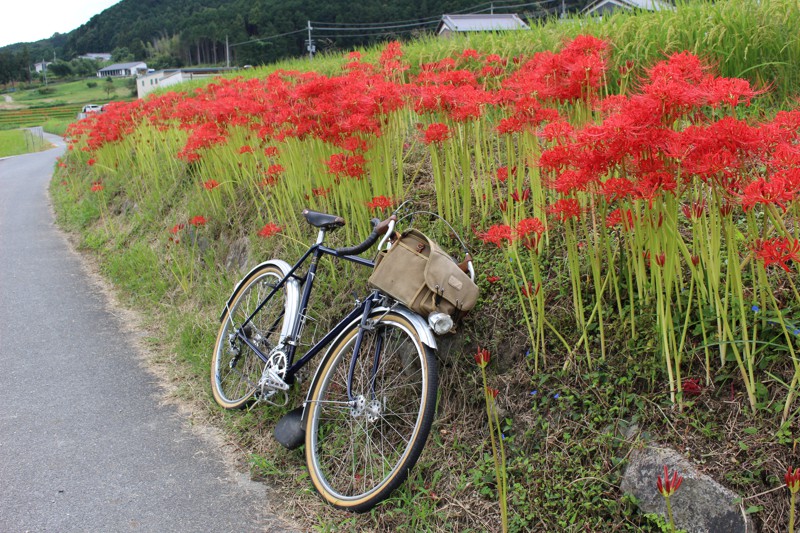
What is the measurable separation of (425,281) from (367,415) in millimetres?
759

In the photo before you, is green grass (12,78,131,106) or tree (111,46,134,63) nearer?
green grass (12,78,131,106)

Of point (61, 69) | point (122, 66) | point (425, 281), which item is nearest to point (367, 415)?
point (425, 281)

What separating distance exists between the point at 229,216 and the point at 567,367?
459 centimetres

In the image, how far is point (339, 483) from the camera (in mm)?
3260

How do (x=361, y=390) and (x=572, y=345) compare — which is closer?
(x=572, y=345)

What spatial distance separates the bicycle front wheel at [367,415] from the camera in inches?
119

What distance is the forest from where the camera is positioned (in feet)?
149

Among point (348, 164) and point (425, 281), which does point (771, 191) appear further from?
point (348, 164)

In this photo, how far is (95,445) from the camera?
375 cm

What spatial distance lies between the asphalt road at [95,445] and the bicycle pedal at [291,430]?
29 centimetres

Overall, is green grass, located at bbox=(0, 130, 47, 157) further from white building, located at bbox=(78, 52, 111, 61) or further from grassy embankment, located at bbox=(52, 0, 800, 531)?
white building, located at bbox=(78, 52, 111, 61)

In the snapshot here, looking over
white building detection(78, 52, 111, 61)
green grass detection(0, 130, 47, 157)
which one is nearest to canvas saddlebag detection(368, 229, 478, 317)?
green grass detection(0, 130, 47, 157)

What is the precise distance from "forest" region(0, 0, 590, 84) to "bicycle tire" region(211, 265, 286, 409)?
4.86m

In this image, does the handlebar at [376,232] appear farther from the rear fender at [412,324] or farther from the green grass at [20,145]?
the green grass at [20,145]
